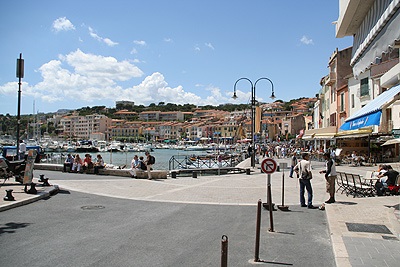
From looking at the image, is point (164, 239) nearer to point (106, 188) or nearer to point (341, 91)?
point (106, 188)

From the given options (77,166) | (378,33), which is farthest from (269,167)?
(77,166)

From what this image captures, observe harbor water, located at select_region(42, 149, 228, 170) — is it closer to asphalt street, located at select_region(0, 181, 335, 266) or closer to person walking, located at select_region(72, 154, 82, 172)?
person walking, located at select_region(72, 154, 82, 172)

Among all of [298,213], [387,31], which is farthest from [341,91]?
[387,31]

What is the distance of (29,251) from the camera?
21.4 feet

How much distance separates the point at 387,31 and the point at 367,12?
5.89ft

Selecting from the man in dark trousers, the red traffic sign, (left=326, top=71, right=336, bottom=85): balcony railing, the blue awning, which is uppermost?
(left=326, top=71, right=336, bottom=85): balcony railing

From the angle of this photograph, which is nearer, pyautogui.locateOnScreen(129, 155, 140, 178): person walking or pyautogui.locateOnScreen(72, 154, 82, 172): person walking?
pyautogui.locateOnScreen(129, 155, 140, 178): person walking

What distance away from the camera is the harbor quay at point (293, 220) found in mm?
6203

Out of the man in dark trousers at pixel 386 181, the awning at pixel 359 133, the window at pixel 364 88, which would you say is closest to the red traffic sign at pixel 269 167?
the man in dark trousers at pixel 386 181

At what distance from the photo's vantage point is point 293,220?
9.40 metres

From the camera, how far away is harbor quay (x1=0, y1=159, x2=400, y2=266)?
6.20 meters

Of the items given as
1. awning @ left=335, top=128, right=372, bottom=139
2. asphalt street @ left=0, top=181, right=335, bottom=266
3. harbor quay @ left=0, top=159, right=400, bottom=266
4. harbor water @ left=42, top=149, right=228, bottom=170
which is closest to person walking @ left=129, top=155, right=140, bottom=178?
harbor quay @ left=0, top=159, right=400, bottom=266

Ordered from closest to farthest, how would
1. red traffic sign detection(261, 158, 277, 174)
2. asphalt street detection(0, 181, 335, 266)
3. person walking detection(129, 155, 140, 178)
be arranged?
asphalt street detection(0, 181, 335, 266)
red traffic sign detection(261, 158, 277, 174)
person walking detection(129, 155, 140, 178)

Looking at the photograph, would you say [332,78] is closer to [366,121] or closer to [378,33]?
[366,121]
